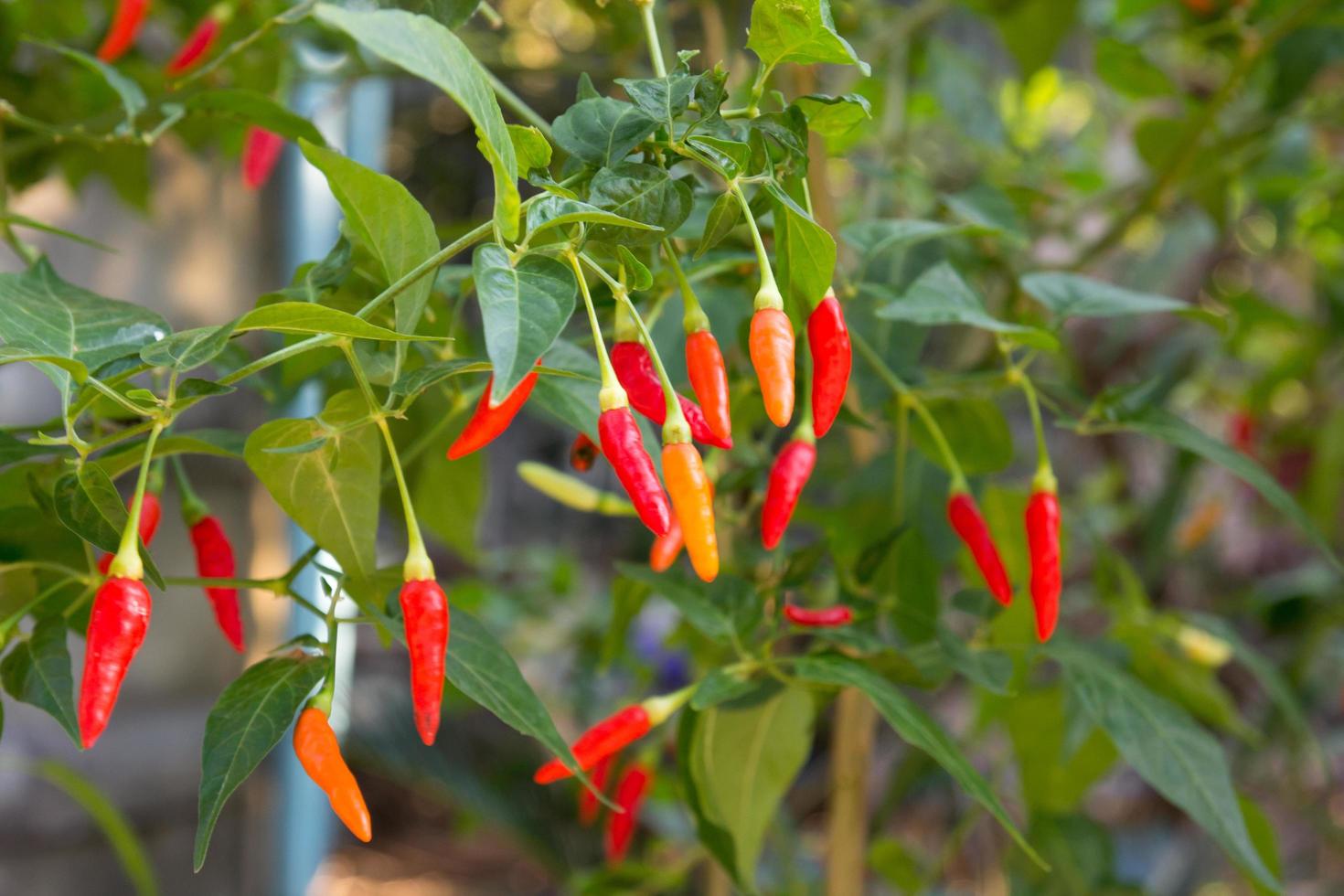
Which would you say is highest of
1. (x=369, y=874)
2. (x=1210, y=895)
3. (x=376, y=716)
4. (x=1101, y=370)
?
(x=1101, y=370)

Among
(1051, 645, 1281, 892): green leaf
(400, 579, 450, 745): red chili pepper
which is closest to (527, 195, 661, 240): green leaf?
(400, 579, 450, 745): red chili pepper

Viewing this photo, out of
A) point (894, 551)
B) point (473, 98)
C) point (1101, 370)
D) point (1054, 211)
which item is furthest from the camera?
point (1101, 370)

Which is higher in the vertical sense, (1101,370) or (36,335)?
(36,335)

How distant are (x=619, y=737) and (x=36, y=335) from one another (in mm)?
287

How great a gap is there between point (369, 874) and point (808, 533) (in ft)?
4.10

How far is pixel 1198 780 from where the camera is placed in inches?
21.0

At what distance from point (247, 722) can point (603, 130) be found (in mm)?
219

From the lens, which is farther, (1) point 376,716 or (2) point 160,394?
(1) point 376,716

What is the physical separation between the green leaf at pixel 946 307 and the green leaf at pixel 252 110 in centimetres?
27

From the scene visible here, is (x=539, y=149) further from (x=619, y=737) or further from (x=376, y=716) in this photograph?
(x=376, y=716)

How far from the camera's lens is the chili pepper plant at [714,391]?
0.37 metres

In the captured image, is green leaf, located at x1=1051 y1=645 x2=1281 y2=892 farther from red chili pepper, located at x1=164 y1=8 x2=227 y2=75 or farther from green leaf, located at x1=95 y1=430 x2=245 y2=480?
red chili pepper, located at x1=164 y1=8 x2=227 y2=75

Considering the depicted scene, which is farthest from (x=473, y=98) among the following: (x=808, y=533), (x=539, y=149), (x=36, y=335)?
(x=808, y=533)

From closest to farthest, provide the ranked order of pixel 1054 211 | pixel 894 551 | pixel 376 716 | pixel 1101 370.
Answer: pixel 894 551
pixel 1054 211
pixel 1101 370
pixel 376 716
